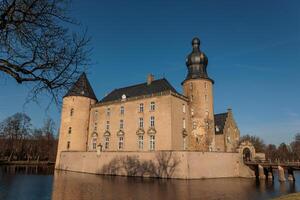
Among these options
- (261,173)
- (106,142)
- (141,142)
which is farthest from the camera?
(106,142)

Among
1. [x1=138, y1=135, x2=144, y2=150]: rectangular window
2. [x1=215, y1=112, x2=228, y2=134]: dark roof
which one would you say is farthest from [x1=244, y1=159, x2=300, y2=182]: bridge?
[x1=138, y1=135, x2=144, y2=150]: rectangular window

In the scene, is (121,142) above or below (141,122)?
below

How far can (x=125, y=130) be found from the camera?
31.2 m

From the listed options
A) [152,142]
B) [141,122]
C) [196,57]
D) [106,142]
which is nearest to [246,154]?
[152,142]

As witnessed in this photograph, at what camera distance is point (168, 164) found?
25125 millimetres

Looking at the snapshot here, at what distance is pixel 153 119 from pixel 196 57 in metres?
9.92

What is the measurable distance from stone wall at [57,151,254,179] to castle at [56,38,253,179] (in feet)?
2.87

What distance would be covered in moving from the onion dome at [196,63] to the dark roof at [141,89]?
10.7 feet

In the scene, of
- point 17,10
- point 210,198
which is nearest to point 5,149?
point 210,198

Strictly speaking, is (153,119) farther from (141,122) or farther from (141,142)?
(141,142)

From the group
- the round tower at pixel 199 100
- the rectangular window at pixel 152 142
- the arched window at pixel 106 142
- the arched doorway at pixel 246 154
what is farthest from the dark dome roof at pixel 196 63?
the arched window at pixel 106 142

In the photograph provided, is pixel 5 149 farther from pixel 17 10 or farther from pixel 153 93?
pixel 17 10

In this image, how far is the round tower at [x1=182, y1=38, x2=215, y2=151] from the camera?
98.4 feet

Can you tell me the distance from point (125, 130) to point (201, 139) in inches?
373
